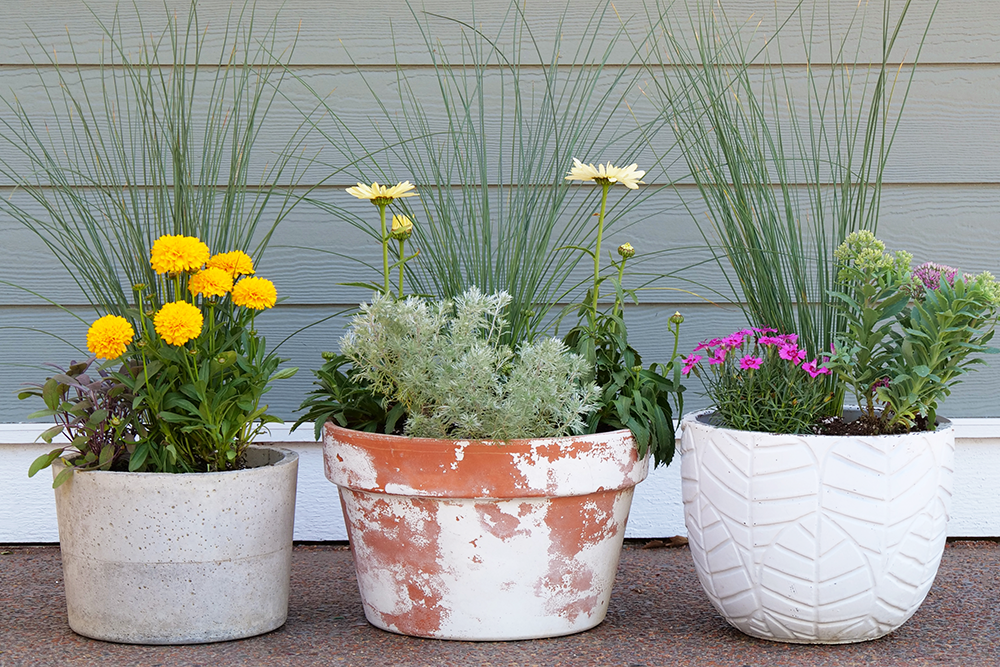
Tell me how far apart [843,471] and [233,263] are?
1051mm

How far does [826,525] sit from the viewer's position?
1.40 metres

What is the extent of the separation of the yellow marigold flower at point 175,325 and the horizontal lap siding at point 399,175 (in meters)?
0.77

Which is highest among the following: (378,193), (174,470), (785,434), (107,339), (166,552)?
(378,193)

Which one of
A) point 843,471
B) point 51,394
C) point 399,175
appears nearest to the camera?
point 843,471

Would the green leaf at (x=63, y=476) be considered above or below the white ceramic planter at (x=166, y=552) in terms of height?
above

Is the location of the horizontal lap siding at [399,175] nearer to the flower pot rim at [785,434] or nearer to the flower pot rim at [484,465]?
the flower pot rim at [785,434]

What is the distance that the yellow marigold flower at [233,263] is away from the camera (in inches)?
60.4

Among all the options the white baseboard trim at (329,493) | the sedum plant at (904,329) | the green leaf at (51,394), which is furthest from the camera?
the white baseboard trim at (329,493)

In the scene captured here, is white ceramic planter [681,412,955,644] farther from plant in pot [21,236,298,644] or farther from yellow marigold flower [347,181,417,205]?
plant in pot [21,236,298,644]

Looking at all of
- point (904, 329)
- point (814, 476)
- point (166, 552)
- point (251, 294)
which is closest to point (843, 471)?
point (814, 476)

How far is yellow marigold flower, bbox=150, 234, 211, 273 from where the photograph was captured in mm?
1447

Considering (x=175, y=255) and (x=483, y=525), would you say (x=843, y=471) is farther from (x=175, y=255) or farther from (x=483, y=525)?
(x=175, y=255)

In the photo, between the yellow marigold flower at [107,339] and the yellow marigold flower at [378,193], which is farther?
the yellow marigold flower at [378,193]

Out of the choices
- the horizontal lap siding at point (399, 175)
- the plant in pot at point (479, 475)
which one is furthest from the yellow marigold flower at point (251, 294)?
the horizontal lap siding at point (399, 175)
